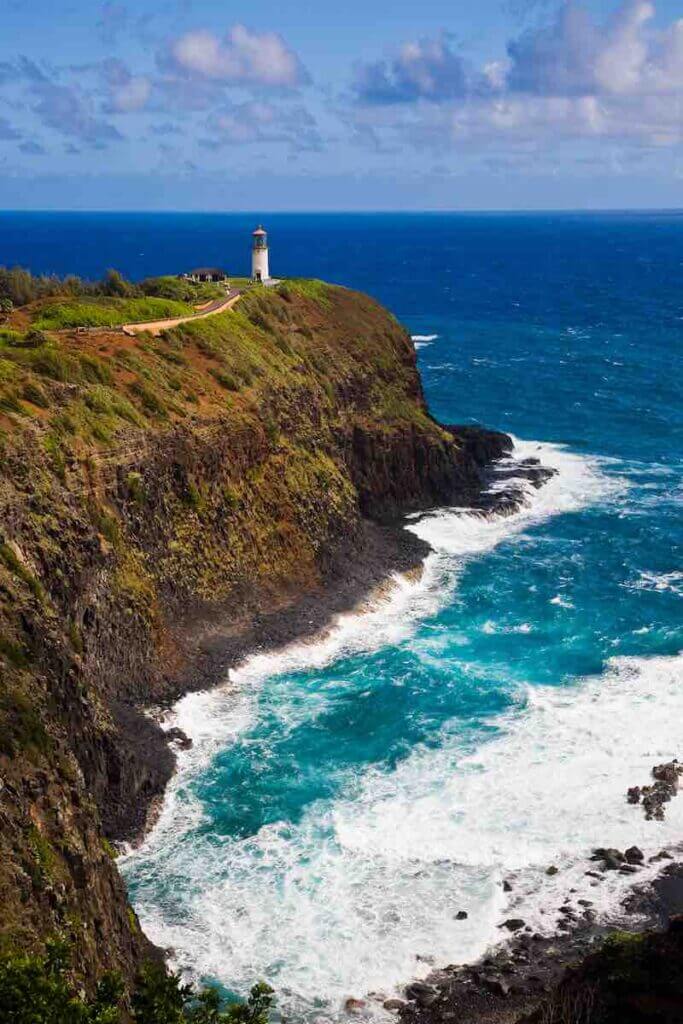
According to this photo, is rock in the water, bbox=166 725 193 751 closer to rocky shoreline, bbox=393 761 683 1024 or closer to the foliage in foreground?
rocky shoreline, bbox=393 761 683 1024

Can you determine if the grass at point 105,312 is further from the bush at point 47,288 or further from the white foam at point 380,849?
Result: the white foam at point 380,849

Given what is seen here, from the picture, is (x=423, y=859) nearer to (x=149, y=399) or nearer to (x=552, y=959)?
(x=552, y=959)

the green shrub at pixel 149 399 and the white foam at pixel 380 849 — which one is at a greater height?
the green shrub at pixel 149 399

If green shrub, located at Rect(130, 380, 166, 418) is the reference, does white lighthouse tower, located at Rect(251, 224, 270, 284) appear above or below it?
above

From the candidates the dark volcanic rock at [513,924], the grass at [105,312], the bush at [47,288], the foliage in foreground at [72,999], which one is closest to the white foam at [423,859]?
the dark volcanic rock at [513,924]

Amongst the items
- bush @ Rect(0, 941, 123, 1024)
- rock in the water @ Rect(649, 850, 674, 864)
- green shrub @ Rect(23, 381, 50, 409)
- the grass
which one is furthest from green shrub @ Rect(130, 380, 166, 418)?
bush @ Rect(0, 941, 123, 1024)

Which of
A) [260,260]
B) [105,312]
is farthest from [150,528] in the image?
[260,260]
